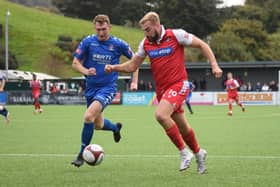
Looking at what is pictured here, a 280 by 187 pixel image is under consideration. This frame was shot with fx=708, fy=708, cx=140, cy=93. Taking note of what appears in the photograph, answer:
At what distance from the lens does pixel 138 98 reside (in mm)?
50250

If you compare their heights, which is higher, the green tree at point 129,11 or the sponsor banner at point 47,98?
the green tree at point 129,11

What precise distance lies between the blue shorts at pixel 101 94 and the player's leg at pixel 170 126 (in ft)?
6.53

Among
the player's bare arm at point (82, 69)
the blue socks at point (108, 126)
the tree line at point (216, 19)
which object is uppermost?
the tree line at point (216, 19)

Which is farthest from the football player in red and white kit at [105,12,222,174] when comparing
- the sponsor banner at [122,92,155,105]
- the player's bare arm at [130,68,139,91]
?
the sponsor banner at [122,92,155,105]

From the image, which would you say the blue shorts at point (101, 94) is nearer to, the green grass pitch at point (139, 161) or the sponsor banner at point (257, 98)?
the green grass pitch at point (139, 161)

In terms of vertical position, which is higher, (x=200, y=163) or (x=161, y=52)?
(x=161, y=52)

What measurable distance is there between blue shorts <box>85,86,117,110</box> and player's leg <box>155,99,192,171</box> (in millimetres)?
1991

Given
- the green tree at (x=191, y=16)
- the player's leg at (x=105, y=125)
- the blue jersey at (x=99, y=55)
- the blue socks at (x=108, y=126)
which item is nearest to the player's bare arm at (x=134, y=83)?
the blue jersey at (x=99, y=55)

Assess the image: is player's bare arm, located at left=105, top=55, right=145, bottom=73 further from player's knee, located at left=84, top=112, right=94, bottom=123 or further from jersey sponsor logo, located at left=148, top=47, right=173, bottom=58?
player's knee, located at left=84, top=112, right=94, bottom=123

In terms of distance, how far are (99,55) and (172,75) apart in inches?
83.6

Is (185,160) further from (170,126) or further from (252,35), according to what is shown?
(252,35)

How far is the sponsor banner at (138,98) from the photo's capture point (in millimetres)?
49500

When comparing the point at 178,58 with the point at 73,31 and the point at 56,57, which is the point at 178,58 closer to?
the point at 56,57

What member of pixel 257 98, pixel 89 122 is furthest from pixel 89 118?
pixel 257 98
